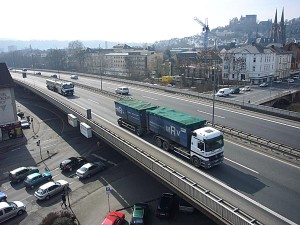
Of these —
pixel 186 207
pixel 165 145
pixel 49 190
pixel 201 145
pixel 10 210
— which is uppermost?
pixel 201 145

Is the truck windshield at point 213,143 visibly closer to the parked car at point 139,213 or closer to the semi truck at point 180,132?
the semi truck at point 180,132

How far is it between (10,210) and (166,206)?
42.5 feet

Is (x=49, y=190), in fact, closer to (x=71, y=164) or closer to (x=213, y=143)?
(x=71, y=164)

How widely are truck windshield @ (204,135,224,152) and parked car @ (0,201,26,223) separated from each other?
651 inches

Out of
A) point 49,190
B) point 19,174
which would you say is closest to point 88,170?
point 49,190

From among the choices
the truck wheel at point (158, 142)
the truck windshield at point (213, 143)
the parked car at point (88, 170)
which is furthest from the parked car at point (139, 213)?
the parked car at point (88, 170)

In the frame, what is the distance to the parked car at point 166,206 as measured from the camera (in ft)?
70.8

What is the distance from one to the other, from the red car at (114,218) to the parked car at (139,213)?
33.4 inches

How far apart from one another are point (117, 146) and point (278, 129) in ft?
53.4

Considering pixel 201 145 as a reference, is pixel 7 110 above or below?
below

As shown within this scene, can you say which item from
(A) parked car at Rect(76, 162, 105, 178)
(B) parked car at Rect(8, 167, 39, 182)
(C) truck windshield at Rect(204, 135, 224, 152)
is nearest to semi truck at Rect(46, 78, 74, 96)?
(B) parked car at Rect(8, 167, 39, 182)

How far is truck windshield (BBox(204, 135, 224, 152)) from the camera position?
1997cm

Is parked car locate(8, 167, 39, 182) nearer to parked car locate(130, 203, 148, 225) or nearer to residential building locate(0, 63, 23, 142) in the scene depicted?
parked car locate(130, 203, 148, 225)

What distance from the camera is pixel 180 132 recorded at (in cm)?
2219
